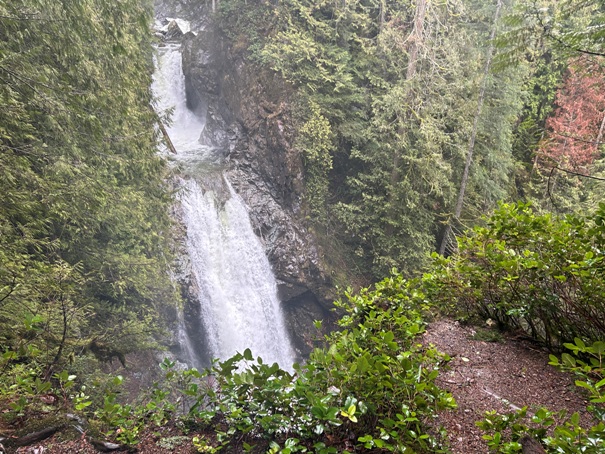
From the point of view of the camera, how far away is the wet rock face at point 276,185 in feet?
45.2

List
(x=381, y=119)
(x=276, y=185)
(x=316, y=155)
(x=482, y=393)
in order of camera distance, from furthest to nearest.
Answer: (x=276, y=185) < (x=316, y=155) < (x=381, y=119) < (x=482, y=393)

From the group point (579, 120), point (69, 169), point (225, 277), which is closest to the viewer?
point (69, 169)

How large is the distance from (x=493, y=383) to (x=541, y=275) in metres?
0.94

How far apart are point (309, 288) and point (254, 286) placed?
2.52 meters

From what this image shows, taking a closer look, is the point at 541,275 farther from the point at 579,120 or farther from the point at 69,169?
the point at 579,120

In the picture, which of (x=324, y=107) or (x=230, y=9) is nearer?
(x=324, y=107)

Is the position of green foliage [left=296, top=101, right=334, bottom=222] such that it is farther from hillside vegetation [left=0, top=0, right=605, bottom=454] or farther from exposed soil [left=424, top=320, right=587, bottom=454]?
exposed soil [left=424, top=320, right=587, bottom=454]

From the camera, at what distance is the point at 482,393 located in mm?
2395

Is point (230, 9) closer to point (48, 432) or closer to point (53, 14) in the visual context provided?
point (53, 14)

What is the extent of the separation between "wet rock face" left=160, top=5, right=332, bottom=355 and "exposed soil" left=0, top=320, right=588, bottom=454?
10952 mm

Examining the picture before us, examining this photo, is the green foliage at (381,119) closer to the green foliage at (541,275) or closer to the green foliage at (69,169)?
the green foliage at (69,169)

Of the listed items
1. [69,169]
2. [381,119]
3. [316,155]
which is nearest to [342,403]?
[69,169]

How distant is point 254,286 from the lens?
1308 centimetres

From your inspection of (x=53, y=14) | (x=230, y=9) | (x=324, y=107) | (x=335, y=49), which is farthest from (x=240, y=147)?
(x=53, y=14)
